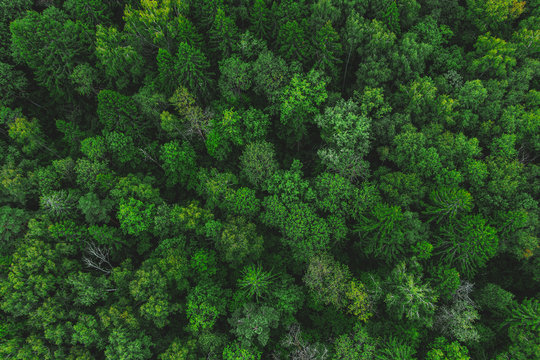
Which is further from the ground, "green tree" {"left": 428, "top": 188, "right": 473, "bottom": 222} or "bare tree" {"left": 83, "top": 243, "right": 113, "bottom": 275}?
"green tree" {"left": 428, "top": 188, "right": 473, "bottom": 222}

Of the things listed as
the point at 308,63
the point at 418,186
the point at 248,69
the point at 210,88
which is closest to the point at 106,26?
the point at 210,88

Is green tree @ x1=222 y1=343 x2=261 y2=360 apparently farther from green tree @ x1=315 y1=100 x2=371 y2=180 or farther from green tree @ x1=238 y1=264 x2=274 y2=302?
green tree @ x1=315 y1=100 x2=371 y2=180

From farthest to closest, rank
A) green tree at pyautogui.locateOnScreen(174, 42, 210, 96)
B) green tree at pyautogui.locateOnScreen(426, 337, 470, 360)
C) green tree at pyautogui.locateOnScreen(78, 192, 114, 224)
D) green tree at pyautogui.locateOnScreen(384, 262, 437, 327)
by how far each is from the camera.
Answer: green tree at pyautogui.locateOnScreen(174, 42, 210, 96)
green tree at pyautogui.locateOnScreen(78, 192, 114, 224)
green tree at pyautogui.locateOnScreen(384, 262, 437, 327)
green tree at pyautogui.locateOnScreen(426, 337, 470, 360)

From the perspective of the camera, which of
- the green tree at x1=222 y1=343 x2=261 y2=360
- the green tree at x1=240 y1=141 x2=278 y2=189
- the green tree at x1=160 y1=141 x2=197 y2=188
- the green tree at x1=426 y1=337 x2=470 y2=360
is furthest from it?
the green tree at x1=160 y1=141 x2=197 y2=188

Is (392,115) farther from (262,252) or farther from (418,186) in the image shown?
(262,252)

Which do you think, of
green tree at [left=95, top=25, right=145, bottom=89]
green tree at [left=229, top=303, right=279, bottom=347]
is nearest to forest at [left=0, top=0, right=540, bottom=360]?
green tree at [left=229, top=303, right=279, bottom=347]

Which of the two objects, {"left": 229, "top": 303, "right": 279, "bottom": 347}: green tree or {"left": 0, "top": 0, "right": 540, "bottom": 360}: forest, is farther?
{"left": 0, "top": 0, "right": 540, "bottom": 360}: forest

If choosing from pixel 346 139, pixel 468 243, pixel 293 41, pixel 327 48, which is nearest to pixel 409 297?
pixel 468 243

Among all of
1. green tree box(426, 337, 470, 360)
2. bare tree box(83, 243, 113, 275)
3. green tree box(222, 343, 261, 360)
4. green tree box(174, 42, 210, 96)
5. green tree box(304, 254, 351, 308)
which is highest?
green tree box(174, 42, 210, 96)
